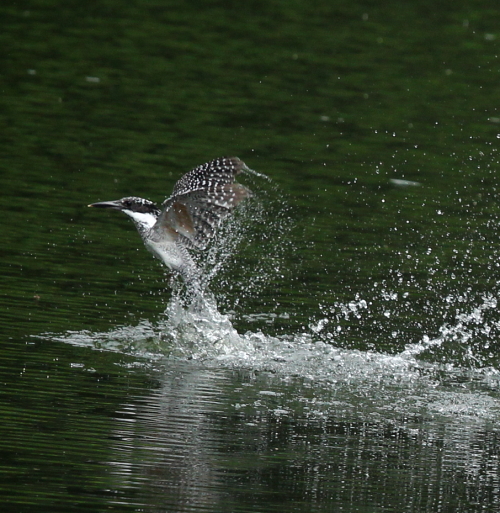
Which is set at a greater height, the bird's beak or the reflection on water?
the bird's beak

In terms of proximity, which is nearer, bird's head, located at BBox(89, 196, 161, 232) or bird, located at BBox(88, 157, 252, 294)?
bird, located at BBox(88, 157, 252, 294)

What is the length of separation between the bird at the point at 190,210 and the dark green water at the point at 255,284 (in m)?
0.47

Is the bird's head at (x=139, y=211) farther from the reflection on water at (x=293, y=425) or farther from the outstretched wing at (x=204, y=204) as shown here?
the reflection on water at (x=293, y=425)

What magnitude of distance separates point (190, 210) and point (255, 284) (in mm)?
1410

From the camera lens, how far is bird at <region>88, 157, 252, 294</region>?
11031mm

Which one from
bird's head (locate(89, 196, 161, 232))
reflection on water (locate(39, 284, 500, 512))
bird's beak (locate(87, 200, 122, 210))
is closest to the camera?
reflection on water (locate(39, 284, 500, 512))

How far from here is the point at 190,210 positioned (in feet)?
36.4

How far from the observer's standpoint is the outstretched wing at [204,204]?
36.1ft

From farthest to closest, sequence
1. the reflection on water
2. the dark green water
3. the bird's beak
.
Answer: the bird's beak < the dark green water < the reflection on water

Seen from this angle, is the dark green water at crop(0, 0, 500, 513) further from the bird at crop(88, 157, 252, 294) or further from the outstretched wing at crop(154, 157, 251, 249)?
the outstretched wing at crop(154, 157, 251, 249)

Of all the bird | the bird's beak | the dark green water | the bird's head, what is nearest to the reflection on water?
the dark green water

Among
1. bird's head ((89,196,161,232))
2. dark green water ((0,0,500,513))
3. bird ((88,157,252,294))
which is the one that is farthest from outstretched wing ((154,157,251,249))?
dark green water ((0,0,500,513))

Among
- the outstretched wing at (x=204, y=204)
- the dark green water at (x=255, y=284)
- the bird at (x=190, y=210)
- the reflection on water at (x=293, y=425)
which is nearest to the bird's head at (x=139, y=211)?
the bird at (x=190, y=210)

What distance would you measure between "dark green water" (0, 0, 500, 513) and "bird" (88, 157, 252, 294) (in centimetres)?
47
